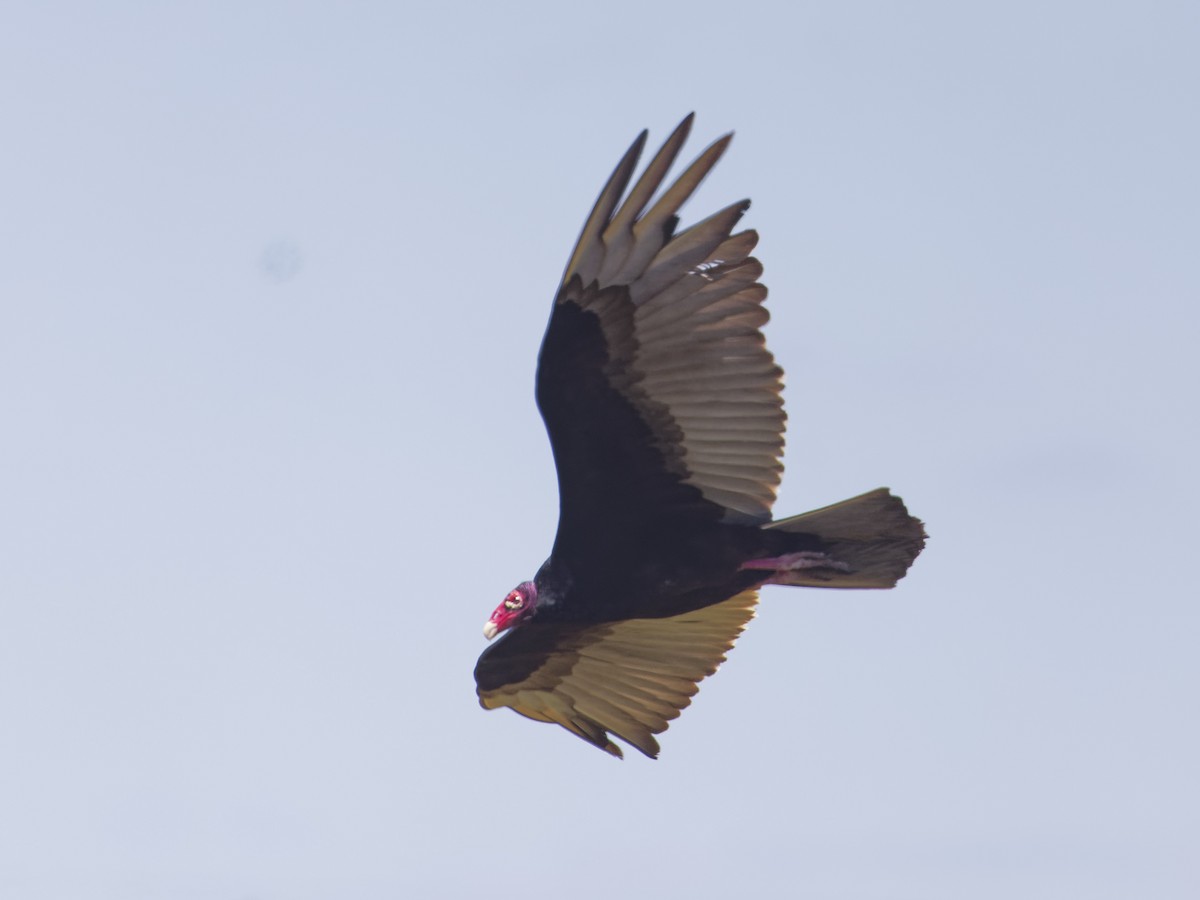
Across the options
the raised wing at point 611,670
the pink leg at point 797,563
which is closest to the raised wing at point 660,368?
the pink leg at point 797,563

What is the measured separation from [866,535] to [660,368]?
1067 millimetres

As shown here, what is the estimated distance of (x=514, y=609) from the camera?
847 centimetres

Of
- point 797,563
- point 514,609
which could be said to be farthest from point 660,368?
point 514,609

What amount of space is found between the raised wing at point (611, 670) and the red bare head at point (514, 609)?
0.40 metres

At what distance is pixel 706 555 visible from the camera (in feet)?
26.3

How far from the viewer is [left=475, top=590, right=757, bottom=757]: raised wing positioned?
8.95 metres

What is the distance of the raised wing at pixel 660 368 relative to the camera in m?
7.31

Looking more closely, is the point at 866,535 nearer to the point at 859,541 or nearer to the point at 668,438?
the point at 859,541

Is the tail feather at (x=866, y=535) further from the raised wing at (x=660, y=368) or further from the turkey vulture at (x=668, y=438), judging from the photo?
the raised wing at (x=660, y=368)

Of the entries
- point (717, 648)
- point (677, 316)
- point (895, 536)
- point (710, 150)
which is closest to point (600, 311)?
point (677, 316)

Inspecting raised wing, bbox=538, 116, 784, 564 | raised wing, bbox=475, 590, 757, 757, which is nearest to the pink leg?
raised wing, bbox=538, 116, 784, 564

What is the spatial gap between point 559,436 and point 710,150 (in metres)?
1.39

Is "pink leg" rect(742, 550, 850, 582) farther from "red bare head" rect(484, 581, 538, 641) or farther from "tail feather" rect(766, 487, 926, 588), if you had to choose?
"red bare head" rect(484, 581, 538, 641)

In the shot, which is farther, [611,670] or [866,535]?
[611,670]
